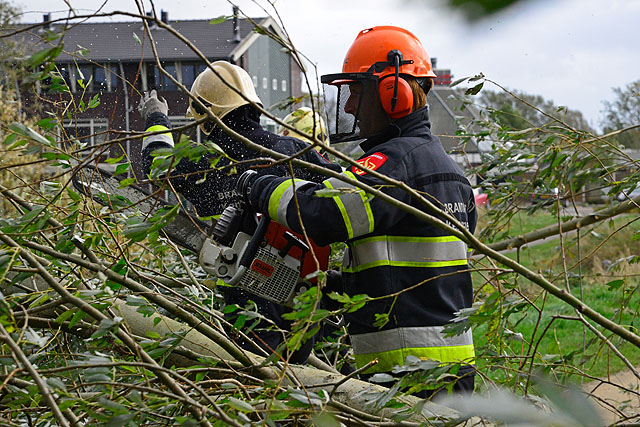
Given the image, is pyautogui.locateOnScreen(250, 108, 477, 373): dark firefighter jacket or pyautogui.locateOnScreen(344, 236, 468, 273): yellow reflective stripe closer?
pyautogui.locateOnScreen(250, 108, 477, 373): dark firefighter jacket

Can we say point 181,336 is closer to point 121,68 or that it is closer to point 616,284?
point 616,284

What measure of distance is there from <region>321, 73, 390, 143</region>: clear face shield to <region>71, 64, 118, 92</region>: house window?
1.00m

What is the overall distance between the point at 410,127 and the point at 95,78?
152 cm

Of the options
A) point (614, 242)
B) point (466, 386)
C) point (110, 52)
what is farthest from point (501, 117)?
point (614, 242)

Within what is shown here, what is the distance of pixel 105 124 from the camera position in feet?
9.27

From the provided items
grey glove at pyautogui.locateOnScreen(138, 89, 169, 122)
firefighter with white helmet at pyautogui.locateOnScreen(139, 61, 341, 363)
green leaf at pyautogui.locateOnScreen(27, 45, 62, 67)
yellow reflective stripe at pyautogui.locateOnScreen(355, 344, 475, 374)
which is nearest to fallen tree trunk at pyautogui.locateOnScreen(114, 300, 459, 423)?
yellow reflective stripe at pyautogui.locateOnScreen(355, 344, 475, 374)

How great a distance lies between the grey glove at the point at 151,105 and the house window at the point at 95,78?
23.3 inches

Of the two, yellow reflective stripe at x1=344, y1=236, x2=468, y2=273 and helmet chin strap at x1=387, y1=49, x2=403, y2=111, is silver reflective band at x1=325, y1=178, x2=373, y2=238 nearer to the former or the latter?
yellow reflective stripe at x1=344, y1=236, x2=468, y2=273

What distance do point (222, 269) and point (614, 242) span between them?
1110cm

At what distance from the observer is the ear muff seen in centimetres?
282

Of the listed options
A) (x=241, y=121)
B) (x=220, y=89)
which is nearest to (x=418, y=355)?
(x=241, y=121)

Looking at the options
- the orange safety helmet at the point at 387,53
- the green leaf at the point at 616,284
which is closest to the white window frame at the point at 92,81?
the orange safety helmet at the point at 387,53

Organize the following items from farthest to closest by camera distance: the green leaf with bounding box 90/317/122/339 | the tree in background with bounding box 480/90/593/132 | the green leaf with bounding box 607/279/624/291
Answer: the tree in background with bounding box 480/90/593/132 < the green leaf with bounding box 607/279/624/291 < the green leaf with bounding box 90/317/122/339

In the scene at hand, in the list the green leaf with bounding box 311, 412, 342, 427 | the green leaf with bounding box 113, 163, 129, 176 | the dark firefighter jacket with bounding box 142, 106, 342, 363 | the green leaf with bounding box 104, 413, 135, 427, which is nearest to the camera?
the green leaf with bounding box 311, 412, 342, 427
